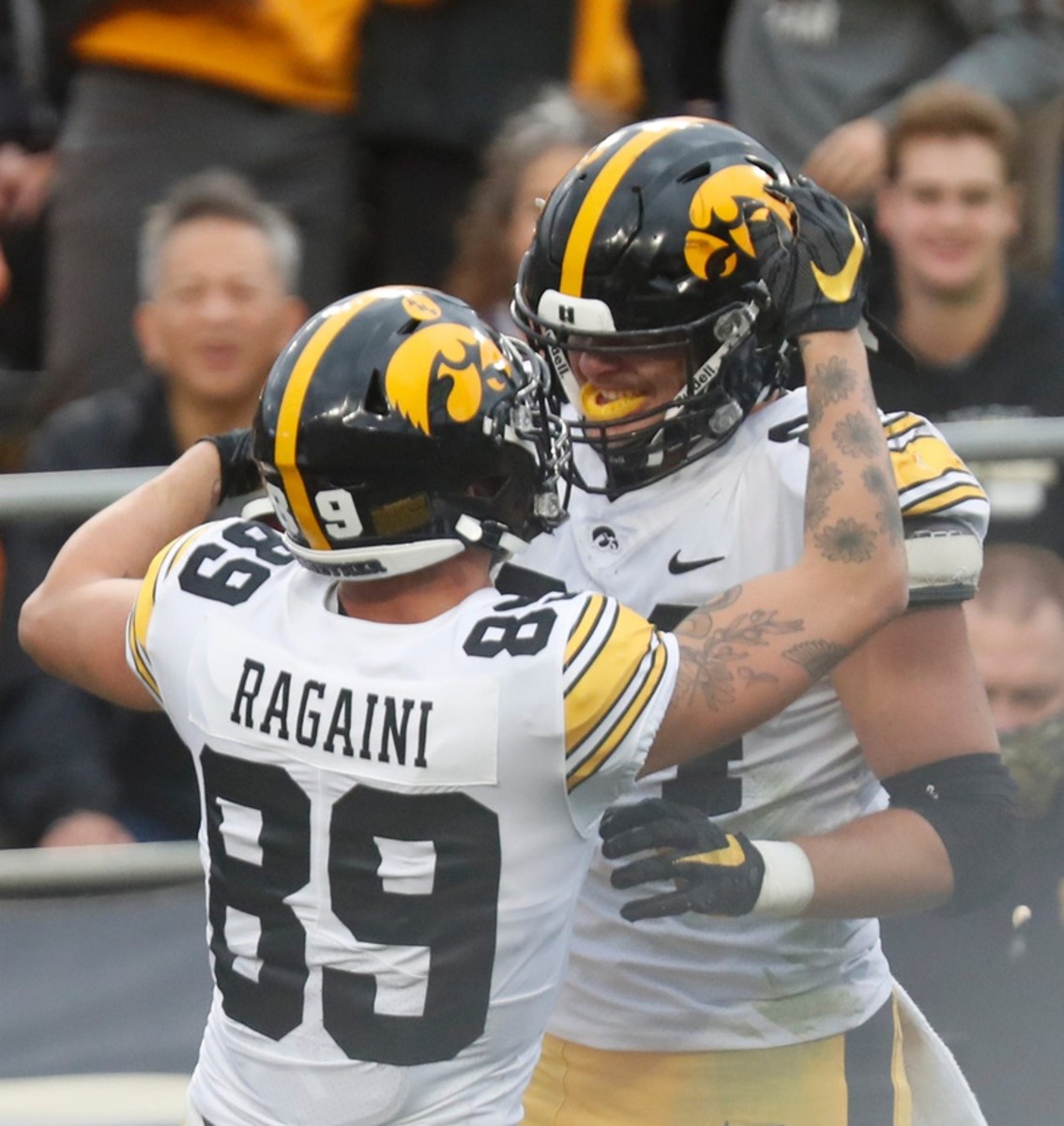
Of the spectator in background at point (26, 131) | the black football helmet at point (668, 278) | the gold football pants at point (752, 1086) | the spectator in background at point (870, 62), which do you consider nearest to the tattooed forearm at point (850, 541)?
the black football helmet at point (668, 278)

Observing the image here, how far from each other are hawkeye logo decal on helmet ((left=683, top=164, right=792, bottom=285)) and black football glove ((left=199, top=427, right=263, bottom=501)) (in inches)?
27.0

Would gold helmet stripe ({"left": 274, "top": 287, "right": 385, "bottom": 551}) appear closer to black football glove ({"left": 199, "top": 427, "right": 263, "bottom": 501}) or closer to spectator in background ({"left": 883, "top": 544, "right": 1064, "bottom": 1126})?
black football glove ({"left": 199, "top": 427, "right": 263, "bottom": 501})

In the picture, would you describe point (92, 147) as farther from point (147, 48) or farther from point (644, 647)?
point (644, 647)

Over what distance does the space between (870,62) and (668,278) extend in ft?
8.66

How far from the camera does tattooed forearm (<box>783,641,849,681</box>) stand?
8.07 ft

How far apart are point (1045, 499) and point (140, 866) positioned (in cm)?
187

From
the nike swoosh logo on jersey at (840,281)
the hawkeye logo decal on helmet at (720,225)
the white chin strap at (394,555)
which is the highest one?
the hawkeye logo decal on helmet at (720,225)

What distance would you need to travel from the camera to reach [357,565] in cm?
239

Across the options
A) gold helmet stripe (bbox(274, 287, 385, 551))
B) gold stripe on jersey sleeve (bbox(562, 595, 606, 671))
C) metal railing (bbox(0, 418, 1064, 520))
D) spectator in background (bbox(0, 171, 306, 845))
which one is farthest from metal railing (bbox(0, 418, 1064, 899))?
gold stripe on jersey sleeve (bbox(562, 595, 606, 671))

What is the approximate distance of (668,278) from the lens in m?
2.63

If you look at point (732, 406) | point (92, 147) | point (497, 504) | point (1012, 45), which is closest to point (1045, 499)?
point (1012, 45)

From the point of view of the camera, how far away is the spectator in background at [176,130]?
200 inches

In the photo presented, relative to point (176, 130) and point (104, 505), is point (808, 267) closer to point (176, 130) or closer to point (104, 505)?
point (104, 505)

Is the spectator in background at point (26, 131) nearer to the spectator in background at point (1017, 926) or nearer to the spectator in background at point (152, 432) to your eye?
the spectator in background at point (152, 432)
